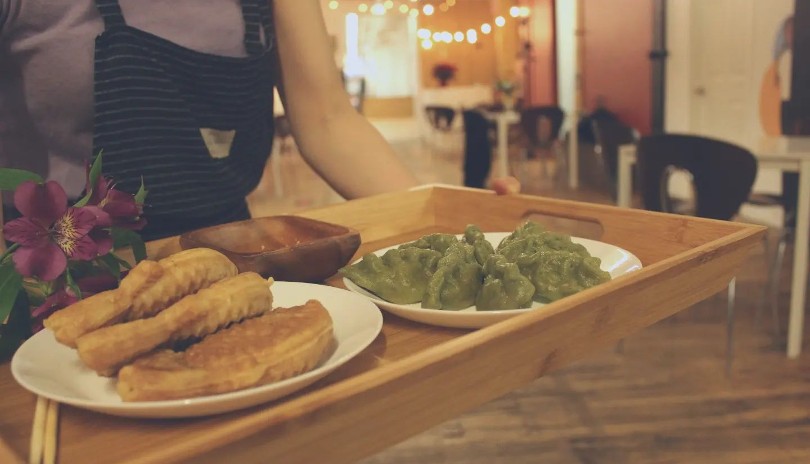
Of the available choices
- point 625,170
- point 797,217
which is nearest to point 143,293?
point 797,217

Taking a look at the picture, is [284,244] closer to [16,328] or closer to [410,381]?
[16,328]

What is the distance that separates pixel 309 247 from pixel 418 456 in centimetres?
135

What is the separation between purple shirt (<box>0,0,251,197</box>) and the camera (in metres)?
0.99

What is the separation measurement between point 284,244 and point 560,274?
36 cm

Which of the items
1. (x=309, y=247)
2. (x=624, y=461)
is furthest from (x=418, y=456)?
(x=309, y=247)

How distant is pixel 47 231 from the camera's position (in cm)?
62

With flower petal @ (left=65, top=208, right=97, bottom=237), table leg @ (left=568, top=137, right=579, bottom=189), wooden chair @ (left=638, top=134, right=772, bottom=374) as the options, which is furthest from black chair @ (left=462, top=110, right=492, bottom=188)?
flower petal @ (left=65, top=208, right=97, bottom=237)

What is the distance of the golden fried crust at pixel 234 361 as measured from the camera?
465 millimetres

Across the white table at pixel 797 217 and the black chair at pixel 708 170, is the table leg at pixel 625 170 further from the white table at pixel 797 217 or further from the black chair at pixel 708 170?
the white table at pixel 797 217

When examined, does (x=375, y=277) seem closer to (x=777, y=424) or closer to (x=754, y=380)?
(x=777, y=424)

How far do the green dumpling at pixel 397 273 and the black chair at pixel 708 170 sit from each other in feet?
5.96

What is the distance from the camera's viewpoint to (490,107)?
24.5 ft

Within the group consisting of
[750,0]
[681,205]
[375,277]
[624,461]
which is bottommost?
[624,461]

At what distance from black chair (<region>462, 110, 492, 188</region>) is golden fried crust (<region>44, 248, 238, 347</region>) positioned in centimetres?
422
